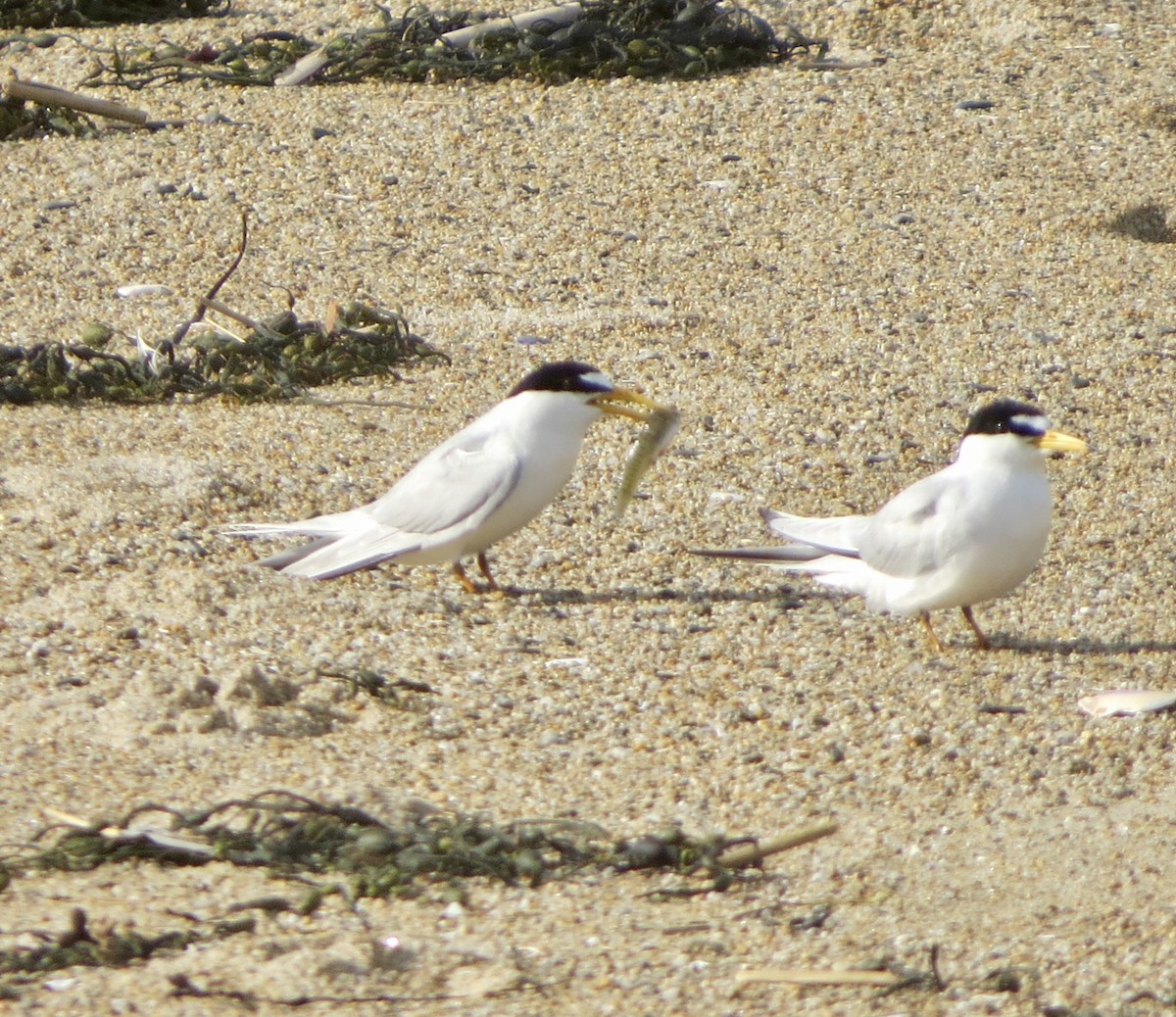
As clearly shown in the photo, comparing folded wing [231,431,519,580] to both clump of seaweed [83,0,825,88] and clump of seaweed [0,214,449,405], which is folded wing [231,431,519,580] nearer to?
clump of seaweed [0,214,449,405]

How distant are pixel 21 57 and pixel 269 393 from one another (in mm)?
3478

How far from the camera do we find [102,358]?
5387mm

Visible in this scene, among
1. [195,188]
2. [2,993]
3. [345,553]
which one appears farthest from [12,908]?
[195,188]

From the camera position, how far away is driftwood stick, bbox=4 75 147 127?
7.14 m

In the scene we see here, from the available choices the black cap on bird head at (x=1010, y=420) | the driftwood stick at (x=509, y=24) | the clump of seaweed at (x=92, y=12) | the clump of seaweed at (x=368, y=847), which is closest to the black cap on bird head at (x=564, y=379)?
the black cap on bird head at (x=1010, y=420)

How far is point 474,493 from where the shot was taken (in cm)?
427

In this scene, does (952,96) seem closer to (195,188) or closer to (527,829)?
(195,188)

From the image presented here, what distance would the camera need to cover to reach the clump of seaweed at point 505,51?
7.64m

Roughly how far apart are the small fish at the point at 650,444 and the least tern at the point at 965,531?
1.59 feet

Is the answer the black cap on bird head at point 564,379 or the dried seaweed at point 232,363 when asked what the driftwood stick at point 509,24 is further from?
the black cap on bird head at point 564,379

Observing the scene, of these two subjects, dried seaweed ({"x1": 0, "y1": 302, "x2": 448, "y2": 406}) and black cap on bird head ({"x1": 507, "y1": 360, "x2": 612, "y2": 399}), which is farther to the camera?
dried seaweed ({"x1": 0, "y1": 302, "x2": 448, "y2": 406})

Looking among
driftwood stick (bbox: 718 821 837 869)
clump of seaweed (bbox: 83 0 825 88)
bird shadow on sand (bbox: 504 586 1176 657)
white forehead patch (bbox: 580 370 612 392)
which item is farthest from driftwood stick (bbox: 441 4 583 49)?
driftwood stick (bbox: 718 821 837 869)

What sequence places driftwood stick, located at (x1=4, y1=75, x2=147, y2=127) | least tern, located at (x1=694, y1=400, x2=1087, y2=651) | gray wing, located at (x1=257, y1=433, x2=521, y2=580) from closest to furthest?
least tern, located at (x1=694, y1=400, x2=1087, y2=651) → gray wing, located at (x1=257, y1=433, x2=521, y2=580) → driftwood stick, located at (x1=4, y1=75, x2=147, y2=127)

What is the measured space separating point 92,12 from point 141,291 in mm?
3005
